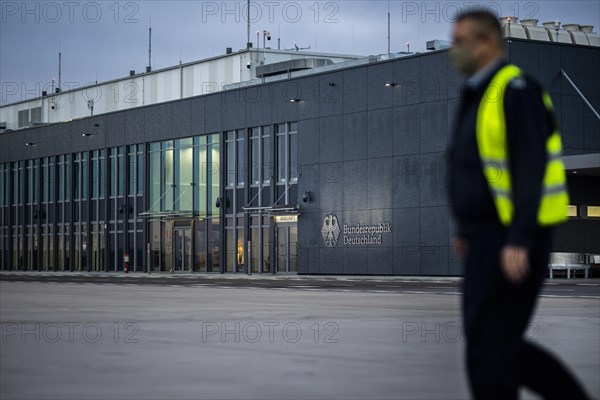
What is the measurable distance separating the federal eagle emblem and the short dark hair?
47.3 metres

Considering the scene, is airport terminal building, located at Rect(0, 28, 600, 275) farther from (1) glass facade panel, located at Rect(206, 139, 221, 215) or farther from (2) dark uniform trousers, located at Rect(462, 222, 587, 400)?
(2) dark uniform trousers, located at Rect(462, 222, 587, 400)

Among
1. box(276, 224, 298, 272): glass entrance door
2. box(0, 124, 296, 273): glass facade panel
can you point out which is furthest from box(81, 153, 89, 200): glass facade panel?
box(276, 224, 298, 272): glass entrance door

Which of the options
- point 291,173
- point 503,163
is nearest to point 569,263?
point 291,173

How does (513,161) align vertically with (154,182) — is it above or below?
below

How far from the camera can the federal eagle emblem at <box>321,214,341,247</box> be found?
2063 inches

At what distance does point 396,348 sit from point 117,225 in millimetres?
57964

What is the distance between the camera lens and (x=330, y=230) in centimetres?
5272

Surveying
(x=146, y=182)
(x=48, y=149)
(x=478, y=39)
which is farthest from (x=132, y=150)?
(x=478, y=39)

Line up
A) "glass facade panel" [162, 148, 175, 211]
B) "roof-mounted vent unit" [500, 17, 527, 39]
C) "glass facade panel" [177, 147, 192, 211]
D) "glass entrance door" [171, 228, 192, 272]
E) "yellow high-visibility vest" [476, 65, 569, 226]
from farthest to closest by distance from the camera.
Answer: "glass facade panel" [162, 148, 175, 211], "glass entrance door" [171, 228, 192, 272], "glass facade panel" [177, 147, 192, 211], "roof-mounted vent unit" [500, 17, 527, 39], "yellow high-visibility vest" [476, 65, 569, 226]

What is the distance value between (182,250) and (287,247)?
959 cm

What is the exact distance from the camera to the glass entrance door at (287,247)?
5509 centimetres

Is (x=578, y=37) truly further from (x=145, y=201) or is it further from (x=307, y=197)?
(x=145, y=201)

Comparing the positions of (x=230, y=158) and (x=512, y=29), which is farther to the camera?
(x=230, y=158)

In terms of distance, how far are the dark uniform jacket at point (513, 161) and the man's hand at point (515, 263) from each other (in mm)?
33
